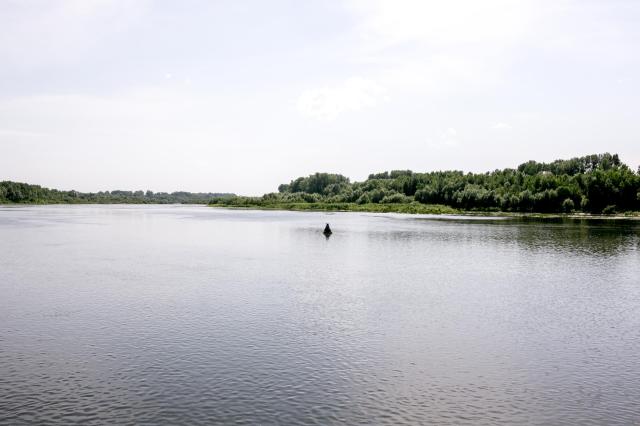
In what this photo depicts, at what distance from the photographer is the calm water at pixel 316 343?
62.0ft

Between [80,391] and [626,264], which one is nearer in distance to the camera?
[80,391]

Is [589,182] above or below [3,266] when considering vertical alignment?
above

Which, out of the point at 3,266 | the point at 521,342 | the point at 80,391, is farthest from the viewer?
the point at 3,266

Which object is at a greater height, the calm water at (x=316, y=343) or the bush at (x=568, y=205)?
the bush at (x=568, y=205)

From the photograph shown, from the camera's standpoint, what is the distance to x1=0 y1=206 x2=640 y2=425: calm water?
1891cm

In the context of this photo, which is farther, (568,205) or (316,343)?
(568,205)

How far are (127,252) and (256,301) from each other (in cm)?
3647

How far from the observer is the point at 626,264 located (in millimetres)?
59031

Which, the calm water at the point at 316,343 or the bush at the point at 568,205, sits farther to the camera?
the bush at the point at 568,205

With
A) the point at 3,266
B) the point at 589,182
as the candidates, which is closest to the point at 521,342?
the point at 3,266

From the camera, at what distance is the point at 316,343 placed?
26625 mm

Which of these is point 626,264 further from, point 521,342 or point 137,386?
point 137,386

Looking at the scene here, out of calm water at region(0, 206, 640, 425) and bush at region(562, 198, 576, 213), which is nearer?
calm water at region(0, 206, 640, 425)

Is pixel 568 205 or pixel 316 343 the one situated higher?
pixel 568 205
